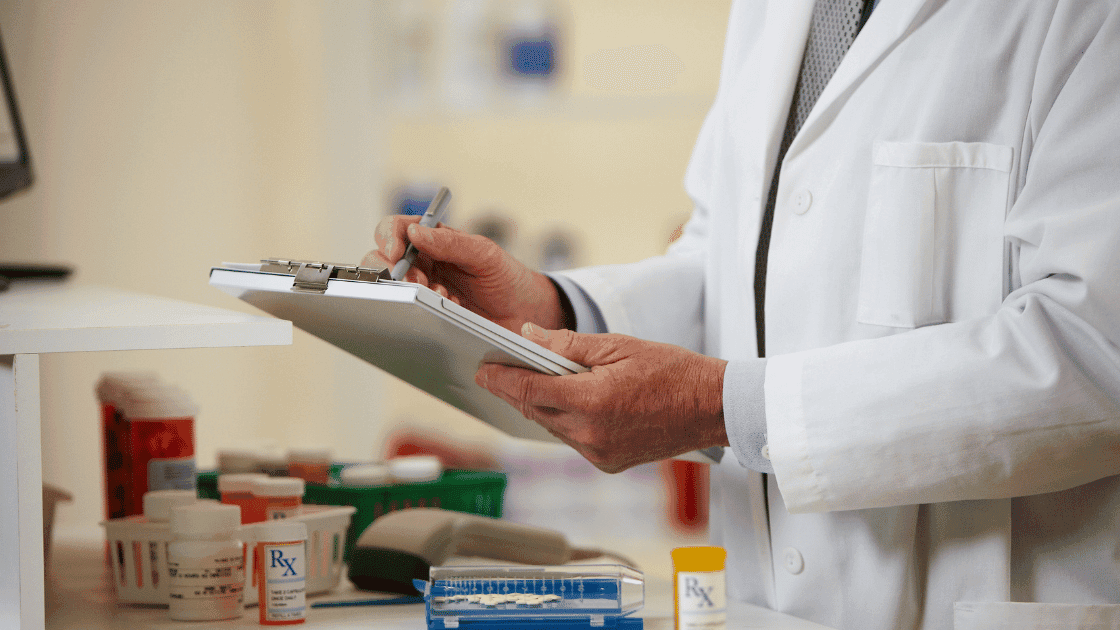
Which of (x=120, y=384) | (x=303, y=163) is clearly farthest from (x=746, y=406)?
(x=303, y=163)

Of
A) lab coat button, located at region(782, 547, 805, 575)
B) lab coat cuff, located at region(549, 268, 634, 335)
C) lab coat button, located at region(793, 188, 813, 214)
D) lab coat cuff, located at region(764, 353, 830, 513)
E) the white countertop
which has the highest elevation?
lab coat button, located at region(793, 188, 813, 214)

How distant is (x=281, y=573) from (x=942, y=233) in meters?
0.68

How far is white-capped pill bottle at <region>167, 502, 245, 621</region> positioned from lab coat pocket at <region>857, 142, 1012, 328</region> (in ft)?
2.15

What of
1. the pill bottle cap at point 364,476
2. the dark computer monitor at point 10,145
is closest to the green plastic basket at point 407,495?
the pill bottle cap at point 364,476

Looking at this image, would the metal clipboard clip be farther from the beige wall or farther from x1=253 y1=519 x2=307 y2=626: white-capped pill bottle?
the beige wall

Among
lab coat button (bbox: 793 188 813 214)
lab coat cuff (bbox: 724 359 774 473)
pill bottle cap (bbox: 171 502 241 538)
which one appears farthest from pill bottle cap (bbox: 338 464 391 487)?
lab coat button (bbox: 793 188 813 214)

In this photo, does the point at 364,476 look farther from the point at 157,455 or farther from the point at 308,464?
the point at 157,455

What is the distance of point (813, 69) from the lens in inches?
41.1

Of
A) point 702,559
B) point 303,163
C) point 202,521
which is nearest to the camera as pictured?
point 702,559

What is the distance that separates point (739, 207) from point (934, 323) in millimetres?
284

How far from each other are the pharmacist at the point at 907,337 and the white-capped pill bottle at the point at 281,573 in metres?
0.22

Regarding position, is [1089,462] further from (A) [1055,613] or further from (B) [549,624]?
(B) [549,624]

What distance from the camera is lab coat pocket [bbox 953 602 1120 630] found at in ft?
2.60

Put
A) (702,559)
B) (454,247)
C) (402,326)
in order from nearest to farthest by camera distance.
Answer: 1. (702,559)
2. (402,326)
3. (454,247)
